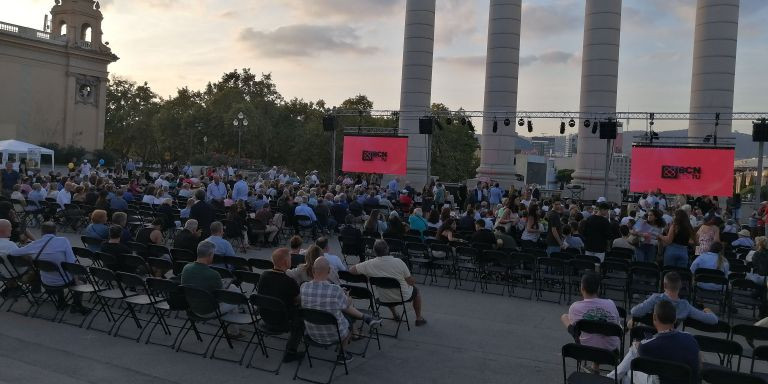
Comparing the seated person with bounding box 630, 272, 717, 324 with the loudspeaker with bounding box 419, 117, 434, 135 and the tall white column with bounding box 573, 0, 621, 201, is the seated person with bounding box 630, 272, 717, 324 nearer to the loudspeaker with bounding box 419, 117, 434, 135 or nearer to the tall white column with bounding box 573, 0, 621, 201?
the tall white column with bounding box 573, 0, 621, 201

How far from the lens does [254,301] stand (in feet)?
21.9

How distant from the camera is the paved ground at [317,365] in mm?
6363

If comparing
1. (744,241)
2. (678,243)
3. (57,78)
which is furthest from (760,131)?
(57,78)

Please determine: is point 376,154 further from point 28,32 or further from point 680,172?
point 28,32

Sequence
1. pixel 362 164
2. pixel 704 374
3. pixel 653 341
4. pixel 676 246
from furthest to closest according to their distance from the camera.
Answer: pixel 362 164 < pixel 676 246 < pixel 653 341 < pixel 704 374

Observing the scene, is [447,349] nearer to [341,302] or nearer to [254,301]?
[341,302]

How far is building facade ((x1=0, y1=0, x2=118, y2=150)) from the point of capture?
4378 centimetres

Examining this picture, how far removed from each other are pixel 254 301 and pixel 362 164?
21.9 meters

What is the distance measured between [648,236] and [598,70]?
1565 cm

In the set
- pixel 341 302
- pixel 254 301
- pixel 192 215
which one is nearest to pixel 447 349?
pixel 341 302

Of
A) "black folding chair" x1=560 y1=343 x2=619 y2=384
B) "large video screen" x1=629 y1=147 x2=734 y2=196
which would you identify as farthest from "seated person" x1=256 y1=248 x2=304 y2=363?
"large video screen" x1=629 y1=147 x2=734 y2=196

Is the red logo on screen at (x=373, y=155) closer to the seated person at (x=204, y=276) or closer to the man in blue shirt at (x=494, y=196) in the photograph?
the man in blue shirt at (x=494, y=196)

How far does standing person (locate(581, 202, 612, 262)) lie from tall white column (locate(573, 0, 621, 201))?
14.3 m

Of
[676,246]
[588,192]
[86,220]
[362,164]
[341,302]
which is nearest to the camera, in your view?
[341,302]
